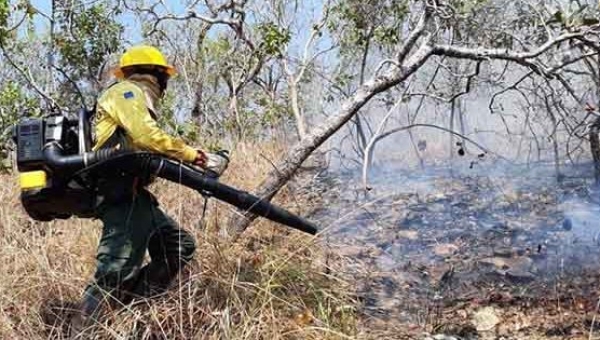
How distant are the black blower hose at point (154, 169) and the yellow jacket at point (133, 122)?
0.06 meters

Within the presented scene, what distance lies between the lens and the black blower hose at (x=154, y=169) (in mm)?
3154

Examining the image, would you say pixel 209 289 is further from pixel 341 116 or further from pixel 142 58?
pixel 341 116

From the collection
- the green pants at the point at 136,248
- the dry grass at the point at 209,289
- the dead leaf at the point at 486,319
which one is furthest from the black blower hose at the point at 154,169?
the dead leaf at the point at 486,319

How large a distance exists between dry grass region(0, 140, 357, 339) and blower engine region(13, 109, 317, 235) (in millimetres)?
379

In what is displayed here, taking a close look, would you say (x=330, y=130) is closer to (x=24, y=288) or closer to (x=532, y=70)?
(x=532, y=70)

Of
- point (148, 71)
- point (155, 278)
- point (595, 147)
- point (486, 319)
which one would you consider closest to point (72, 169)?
point (148, 71)

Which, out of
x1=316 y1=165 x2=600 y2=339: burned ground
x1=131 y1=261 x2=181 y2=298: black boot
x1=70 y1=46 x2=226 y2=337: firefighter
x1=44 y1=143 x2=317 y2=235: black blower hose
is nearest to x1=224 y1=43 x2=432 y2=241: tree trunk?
x1=316 y1=165 x2=600 y2=339: burned ground

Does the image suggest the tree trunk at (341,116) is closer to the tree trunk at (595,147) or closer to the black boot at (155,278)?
the black boot at (155,278)

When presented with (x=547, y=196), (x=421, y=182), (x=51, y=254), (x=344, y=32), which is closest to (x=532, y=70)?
(x=51, y=254)

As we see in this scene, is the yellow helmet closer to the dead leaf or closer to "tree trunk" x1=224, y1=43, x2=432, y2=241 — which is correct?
"tree trunk" x1=224, y1=43, x2=432, y2=241

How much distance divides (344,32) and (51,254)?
7635 millimetres

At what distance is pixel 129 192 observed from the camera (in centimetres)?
331

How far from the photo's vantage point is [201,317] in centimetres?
334

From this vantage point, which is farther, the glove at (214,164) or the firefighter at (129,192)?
the glove at (214,164)
